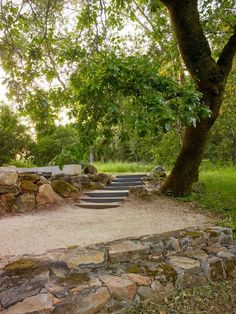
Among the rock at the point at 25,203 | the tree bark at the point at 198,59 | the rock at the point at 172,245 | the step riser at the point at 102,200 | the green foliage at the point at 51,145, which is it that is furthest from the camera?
the green foliage at the point at 51,145

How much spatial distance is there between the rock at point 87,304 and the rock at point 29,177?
3.76m

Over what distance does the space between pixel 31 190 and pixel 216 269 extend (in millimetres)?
3809

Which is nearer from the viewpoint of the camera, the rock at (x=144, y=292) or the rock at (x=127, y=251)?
the rock at (x=144, y=292)

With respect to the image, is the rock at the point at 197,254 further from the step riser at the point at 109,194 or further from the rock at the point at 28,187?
the rock at the point at 28,187

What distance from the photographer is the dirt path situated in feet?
12.6

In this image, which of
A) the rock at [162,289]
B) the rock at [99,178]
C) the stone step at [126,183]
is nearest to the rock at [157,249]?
the rock at [162,289]

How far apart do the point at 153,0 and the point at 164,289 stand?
521cm

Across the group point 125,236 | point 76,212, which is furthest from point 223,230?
point 76,212

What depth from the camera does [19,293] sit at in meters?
2.62

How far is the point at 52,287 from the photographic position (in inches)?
108

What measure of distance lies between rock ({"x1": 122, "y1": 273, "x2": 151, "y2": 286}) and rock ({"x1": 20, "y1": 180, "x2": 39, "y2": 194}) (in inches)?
135

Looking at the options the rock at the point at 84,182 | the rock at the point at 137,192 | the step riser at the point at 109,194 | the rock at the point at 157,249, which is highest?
the rock at the point at 84,182

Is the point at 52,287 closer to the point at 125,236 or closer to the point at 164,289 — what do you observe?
the point at 164,289

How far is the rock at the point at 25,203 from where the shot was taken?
225 inches
